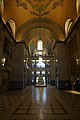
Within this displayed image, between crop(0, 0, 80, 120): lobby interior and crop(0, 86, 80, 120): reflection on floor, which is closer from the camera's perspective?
crop(0, 86, 80, 120): reflection on floor

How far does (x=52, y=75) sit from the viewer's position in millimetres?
20672

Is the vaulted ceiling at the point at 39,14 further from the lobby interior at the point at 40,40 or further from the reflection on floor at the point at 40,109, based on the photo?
the reflection on floor at the point at 40,109

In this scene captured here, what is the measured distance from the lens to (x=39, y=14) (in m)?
11.2

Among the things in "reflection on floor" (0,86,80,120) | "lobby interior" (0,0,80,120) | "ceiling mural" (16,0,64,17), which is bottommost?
"reflection on floor" (0,86,80,120)

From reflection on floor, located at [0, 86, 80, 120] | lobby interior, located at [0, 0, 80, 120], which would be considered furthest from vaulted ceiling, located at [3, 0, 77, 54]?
reflection on floor, located at [0, 86, 80, 120]

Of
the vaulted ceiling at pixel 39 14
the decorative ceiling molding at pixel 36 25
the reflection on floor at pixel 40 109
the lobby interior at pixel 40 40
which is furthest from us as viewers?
the decorative ceiling molding at pixel 36 25

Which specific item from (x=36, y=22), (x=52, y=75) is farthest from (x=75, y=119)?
(x=52, y=75)

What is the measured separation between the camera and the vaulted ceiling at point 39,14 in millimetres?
9422

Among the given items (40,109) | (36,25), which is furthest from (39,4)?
(40,109)

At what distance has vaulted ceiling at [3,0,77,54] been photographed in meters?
9.42

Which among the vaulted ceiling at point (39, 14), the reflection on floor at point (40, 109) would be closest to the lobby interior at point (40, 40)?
the vaulted ceiling at point (39, 14)

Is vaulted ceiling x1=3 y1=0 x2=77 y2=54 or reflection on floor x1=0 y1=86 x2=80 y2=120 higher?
vaulted ceiling x1=3 y1=0 x2=77 y2=54

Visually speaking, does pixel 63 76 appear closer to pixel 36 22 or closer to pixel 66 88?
pixel 66 88

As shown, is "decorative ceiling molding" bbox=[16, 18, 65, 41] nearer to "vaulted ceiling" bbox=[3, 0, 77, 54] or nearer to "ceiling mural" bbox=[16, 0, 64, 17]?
"vaulted ceiling" bbox=[3, 0, 77, 54]
